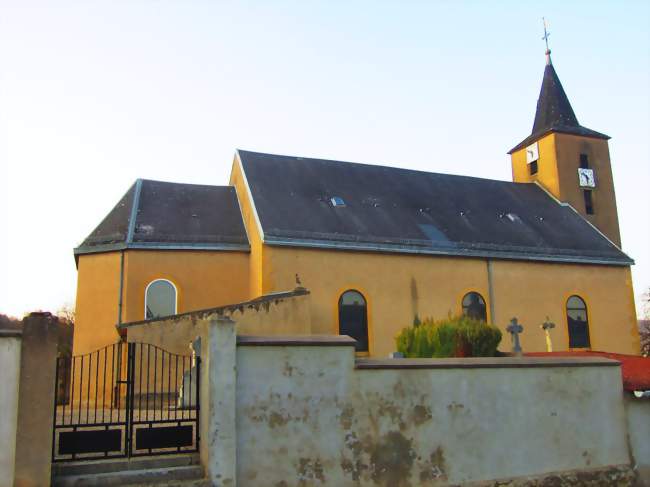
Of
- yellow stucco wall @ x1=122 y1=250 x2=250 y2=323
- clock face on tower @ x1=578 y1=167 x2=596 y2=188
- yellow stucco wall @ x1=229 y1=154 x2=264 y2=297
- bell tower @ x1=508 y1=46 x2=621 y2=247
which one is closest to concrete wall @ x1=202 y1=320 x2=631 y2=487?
yellow stucco wall @ x1=229 y1=154 x2=264 y2=297

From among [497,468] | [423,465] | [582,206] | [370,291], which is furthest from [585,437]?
[582,206]

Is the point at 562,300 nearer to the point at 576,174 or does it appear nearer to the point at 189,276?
the point at 576,174

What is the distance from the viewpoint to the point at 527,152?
30359 mm

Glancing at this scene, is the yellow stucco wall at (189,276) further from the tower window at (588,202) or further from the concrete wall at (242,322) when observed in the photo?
Answer: the tower window at (588,202)

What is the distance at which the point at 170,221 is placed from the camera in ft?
68.2

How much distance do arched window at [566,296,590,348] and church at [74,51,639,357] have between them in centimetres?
5

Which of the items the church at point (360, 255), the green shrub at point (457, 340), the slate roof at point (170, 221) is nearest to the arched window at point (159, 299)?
the church at point (360, 255)

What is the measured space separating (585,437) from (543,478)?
117cm

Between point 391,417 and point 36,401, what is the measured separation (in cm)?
494

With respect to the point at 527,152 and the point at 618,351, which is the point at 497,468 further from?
the point at 527,152

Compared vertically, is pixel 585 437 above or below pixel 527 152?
below

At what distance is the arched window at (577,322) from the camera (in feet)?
75.0

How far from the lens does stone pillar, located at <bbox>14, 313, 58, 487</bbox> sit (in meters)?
7.46

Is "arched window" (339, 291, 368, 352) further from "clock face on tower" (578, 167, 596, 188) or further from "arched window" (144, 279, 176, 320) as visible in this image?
"clock face on tower" (578, 167, 596, 188)
